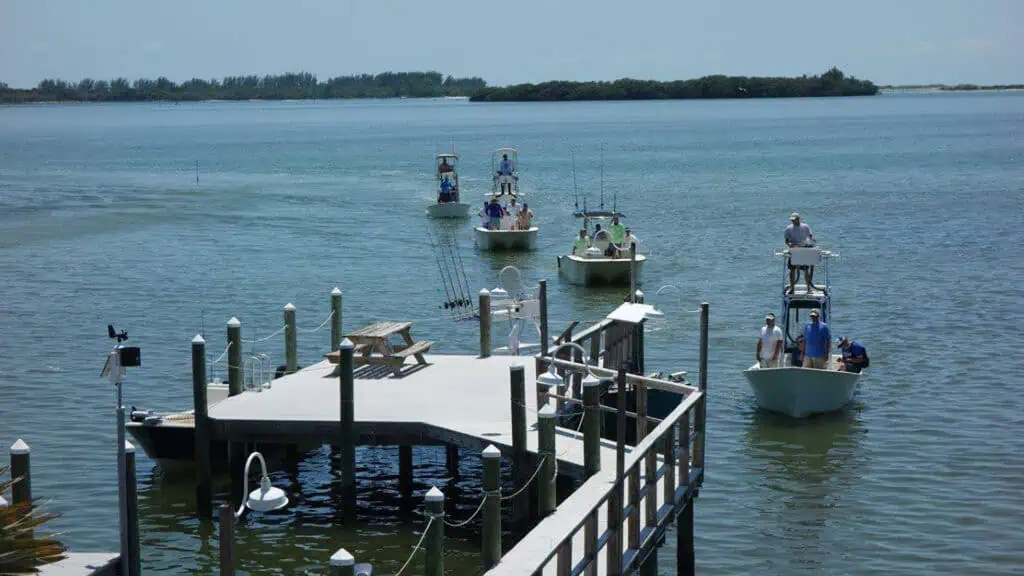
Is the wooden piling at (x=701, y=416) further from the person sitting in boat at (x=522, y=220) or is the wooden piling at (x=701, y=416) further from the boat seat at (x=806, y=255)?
the person sitting in boat at (x=522, y=220)

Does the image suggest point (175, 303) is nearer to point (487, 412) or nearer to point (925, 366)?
point (925, 366)

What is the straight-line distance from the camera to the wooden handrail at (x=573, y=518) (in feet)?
46.7

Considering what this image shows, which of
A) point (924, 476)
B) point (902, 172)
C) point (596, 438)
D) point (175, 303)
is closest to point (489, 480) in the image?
point (596, 438)

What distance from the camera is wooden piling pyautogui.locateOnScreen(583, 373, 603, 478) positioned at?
16531mm

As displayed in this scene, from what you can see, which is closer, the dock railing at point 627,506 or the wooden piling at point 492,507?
the dock railing at point 627,506

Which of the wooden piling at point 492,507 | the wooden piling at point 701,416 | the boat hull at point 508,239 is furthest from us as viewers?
the boat hull at point 508,239

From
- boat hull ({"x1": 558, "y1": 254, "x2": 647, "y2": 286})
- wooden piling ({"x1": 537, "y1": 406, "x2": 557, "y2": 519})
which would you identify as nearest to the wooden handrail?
wooden piling ({"x1": 537, "y1": 406, "x2": 557, "y2": 519})

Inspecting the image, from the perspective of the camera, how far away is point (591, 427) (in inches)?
663

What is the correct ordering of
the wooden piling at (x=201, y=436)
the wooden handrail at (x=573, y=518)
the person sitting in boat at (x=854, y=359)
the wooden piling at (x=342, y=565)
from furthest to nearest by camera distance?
the person sitting in boat at (x=854, y=359), the wooden piling at (x=201, y=436), the wooden handrail at (x=573, y=518), the wooden piling at (x=342, y=565)

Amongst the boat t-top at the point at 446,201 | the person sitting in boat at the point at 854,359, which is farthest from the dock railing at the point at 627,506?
the boat t-top at the point at 446,201

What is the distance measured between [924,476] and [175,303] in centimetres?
2306

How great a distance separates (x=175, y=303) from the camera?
40156 mm

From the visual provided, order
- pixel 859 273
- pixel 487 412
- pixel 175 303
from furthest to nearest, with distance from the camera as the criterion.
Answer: pixel 859 273 < pixel 175 303 < pixel 487 412

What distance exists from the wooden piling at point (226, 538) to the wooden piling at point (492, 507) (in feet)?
9.90
